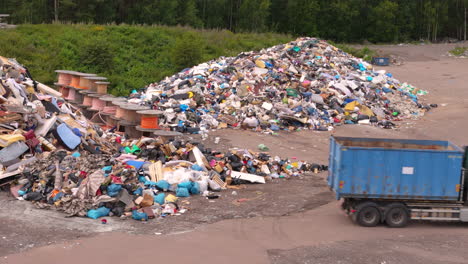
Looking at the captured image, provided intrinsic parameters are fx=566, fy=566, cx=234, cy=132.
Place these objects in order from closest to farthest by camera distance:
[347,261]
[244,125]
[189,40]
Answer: [347,261] → [244,125] → [189,40]

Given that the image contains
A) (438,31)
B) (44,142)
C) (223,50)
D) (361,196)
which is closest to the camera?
(361,196)

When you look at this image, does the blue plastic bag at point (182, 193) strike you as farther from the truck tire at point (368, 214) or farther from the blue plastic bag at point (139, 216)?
the truck tire at point (368, 214)

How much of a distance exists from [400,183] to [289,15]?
56.1 meters

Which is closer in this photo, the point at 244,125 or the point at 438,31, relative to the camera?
the point at 244,125

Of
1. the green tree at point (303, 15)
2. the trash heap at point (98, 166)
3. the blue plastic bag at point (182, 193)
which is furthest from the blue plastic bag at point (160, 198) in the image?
the green tree at point (303, 15)

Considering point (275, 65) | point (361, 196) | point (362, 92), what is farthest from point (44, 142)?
point (362, 92)

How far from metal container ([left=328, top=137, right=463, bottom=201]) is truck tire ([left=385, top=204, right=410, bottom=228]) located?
0.66 ft

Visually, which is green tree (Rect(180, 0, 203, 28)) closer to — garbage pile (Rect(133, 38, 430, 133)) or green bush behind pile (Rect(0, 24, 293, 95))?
green bush behind pile (Rect(0, 24, 293, 95))

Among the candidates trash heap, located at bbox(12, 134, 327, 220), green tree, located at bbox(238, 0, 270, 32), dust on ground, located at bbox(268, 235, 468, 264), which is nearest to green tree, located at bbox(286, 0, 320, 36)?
green tree, located at bbox(238, 0, 270, 32)

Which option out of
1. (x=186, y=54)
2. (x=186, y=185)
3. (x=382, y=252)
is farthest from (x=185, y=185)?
(x=186, y=54)

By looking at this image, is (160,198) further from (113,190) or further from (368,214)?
(368,214)

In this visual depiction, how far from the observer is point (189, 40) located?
31.2 metres

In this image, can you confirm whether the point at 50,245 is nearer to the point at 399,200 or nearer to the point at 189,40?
the point at 399,200

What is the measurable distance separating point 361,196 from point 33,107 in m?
8.92
